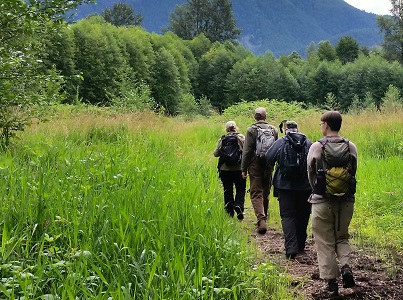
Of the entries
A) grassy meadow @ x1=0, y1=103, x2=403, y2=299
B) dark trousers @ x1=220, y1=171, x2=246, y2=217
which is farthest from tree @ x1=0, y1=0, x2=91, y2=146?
dark trousers @ x1=220, y1=171, x2=246, y2=217

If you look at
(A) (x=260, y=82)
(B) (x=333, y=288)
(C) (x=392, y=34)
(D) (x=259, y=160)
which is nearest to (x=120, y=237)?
(B) (x=333, y=288)

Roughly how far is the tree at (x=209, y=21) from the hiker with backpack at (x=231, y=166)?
109911 millimetres

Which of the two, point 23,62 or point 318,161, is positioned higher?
point 23,62

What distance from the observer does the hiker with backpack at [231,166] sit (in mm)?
7703

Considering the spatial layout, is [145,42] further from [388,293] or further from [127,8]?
[388,293]

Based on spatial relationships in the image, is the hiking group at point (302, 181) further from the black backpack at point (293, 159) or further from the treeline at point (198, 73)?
the treeline at point (198, 73)

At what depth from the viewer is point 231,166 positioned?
780 centimetres

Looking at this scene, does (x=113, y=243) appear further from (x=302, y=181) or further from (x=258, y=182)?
(x=258, y=182)

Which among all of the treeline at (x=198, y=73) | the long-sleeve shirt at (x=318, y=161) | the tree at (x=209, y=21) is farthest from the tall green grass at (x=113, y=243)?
the tree at (x=209, y=21)

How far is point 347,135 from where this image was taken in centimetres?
1325

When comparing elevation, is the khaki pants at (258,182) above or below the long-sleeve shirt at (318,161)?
below

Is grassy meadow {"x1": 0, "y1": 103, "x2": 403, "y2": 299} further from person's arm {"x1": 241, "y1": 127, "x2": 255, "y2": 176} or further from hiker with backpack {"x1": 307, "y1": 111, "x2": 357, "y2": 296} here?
person's arm {"x1": 241, "y1": 127, "x2": 255, "y2": 176}

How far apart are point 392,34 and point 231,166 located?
292 ft

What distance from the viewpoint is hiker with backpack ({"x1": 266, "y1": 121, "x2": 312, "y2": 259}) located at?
5.74 meters
